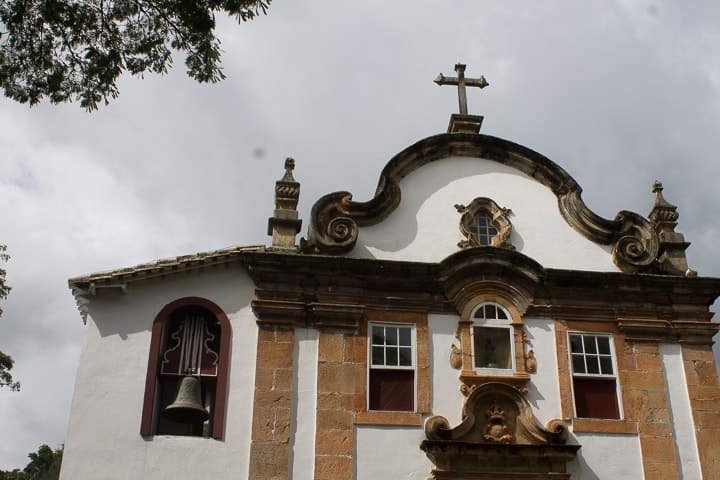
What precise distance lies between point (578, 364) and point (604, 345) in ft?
1.97

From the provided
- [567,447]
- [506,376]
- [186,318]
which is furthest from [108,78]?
[567,447]

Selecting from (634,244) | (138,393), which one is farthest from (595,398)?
(138,393)

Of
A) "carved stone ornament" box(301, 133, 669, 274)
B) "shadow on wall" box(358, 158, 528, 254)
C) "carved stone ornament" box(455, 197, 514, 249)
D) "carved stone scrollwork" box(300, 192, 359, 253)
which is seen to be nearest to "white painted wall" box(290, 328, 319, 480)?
"carved stone scrollwork" box(300, 192, 359, 253)

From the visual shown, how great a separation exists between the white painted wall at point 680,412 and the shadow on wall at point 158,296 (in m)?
6.82

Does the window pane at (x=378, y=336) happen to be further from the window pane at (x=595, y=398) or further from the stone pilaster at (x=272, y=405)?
the window pane at (x=595, y=398)

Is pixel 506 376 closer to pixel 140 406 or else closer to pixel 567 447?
pixel 567 447

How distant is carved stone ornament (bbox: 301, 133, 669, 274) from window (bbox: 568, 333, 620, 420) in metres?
1.56

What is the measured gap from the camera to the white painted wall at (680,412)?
13.2 m

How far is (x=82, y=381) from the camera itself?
12609 mm

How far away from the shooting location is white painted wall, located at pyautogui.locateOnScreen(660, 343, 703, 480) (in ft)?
43.2

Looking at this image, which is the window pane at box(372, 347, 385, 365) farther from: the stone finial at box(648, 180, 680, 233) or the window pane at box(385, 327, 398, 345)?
the stone finial at box(648, 180, 680, 233)

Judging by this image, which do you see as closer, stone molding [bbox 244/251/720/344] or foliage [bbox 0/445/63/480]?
stone molding [bbox 244/251/720/344]

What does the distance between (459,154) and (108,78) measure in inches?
297

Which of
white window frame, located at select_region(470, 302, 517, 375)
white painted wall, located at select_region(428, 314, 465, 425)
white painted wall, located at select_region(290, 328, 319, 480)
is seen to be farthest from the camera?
white window frame, located at select_region(470, 302, 517, 375)
